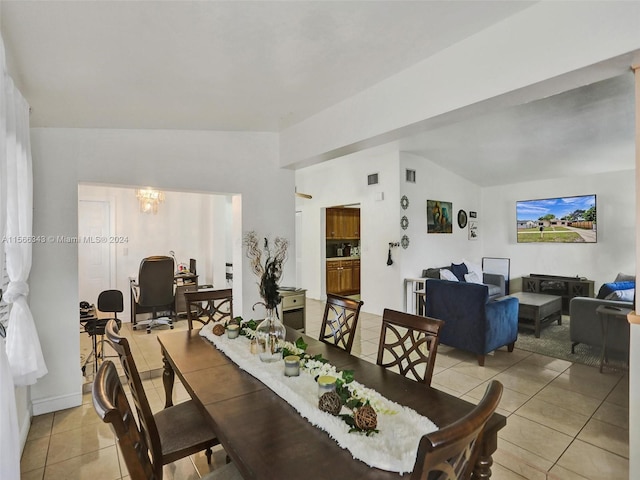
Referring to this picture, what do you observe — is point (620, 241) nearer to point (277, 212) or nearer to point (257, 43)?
point (277, 212)

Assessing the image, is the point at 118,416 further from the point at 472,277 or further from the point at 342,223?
the point at 342,223

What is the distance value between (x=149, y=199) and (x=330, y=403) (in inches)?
211

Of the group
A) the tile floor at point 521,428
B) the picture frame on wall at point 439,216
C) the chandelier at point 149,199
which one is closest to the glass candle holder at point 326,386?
the tile floor at point 521,428

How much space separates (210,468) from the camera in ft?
6.98

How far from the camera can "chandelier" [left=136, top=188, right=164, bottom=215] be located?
5.51m

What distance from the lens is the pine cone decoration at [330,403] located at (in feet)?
4.25

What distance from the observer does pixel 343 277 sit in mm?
7957

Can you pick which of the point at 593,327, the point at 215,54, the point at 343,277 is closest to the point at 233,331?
the point at 215,54

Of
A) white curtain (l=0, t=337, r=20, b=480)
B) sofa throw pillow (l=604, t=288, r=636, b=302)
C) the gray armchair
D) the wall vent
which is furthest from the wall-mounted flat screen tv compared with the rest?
white curtain (l=0, t=337, r=20, b=480)

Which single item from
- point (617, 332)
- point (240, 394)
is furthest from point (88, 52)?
point (617, 332)

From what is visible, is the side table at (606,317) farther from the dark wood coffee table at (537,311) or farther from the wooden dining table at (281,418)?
the wooden dining table at (281,418)

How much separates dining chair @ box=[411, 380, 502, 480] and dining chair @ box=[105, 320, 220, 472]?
1.00 meters

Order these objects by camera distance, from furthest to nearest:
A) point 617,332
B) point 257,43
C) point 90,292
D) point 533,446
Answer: point 90,292
point 617,332
point 533,446
point 257,43

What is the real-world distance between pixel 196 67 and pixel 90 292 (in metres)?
4.84
